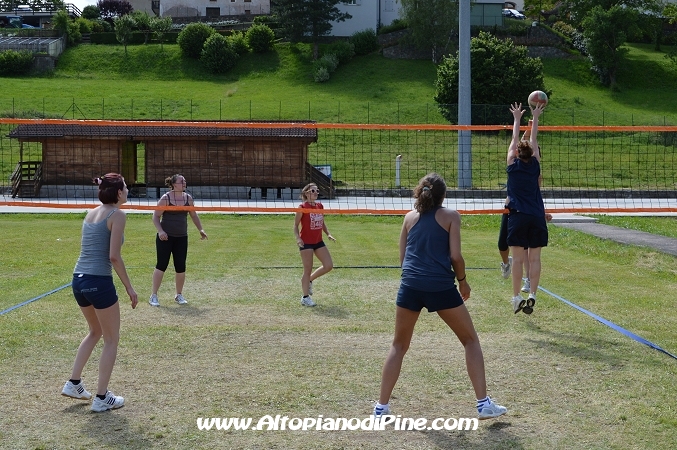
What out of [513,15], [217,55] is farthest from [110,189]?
[513,15]

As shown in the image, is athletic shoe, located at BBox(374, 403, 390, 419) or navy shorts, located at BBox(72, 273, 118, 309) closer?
athletic shoe, located at BBox(374, 403, 390, 419)

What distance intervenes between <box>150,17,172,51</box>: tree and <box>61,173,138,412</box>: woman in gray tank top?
233 feet

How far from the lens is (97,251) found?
6.69 metres

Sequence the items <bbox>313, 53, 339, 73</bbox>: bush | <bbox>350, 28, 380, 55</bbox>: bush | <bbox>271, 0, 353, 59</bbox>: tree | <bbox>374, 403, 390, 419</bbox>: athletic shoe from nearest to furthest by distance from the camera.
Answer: <bbox>374, 403, 390, 419</bbox>: athletic shoe → <bbox>313, 53, 339, 73</bbox>: bush → <bbox>271, 0, 353, 59</bbox>: tree → <bbox>350, 28, 380, 55</bbox>: bush

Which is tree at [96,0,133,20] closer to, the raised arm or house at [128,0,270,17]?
house at [128,0,270,17]

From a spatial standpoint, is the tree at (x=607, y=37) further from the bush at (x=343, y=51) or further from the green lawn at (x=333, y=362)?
the green lawn at (x=333, y=362)

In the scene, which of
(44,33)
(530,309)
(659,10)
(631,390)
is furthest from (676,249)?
(44,33)

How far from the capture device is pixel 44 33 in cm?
7444

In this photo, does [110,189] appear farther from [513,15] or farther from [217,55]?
[513,15]

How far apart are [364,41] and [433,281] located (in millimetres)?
66308

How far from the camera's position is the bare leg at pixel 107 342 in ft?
21.7

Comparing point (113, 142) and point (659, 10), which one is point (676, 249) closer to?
point (113, 142)

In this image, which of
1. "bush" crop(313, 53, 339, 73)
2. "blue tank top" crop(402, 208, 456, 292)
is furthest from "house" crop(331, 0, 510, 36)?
"blue tank top" crop(402, 208, 456, 292)

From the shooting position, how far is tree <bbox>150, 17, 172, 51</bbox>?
245 feet
